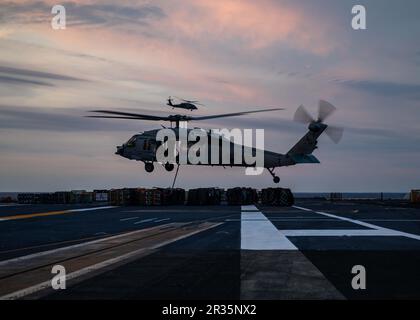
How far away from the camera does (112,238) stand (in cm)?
1825

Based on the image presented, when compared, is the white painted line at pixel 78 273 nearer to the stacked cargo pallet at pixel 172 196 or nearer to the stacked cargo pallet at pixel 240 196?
the stacked cargo pallet at pixel 240 196

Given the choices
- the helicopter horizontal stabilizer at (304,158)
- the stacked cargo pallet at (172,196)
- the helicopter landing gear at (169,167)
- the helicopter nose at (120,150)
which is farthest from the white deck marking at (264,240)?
the stacked cargo pallet at (172,196)

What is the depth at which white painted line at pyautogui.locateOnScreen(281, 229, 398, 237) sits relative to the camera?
746 inches

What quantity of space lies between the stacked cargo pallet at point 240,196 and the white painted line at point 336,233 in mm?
36926

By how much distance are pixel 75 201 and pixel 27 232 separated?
195ft

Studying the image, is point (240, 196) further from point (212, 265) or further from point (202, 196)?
point (212, 265)

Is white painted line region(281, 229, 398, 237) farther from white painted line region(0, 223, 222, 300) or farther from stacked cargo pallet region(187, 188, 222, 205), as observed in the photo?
stacked cargo pallet region(187, 188, 222, 205)

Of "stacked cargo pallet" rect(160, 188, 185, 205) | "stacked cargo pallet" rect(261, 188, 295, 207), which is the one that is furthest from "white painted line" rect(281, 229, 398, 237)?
"stacked cargo pallet" rect(160, 188, 185, 205)

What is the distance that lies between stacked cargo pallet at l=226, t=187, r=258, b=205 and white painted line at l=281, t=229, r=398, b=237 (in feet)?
121

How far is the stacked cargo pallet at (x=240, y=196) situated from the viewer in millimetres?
58219

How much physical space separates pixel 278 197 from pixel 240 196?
5089 millimetres

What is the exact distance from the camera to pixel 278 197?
55812 millimetres

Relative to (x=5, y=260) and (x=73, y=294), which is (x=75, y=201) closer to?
(x=5, y=260)
